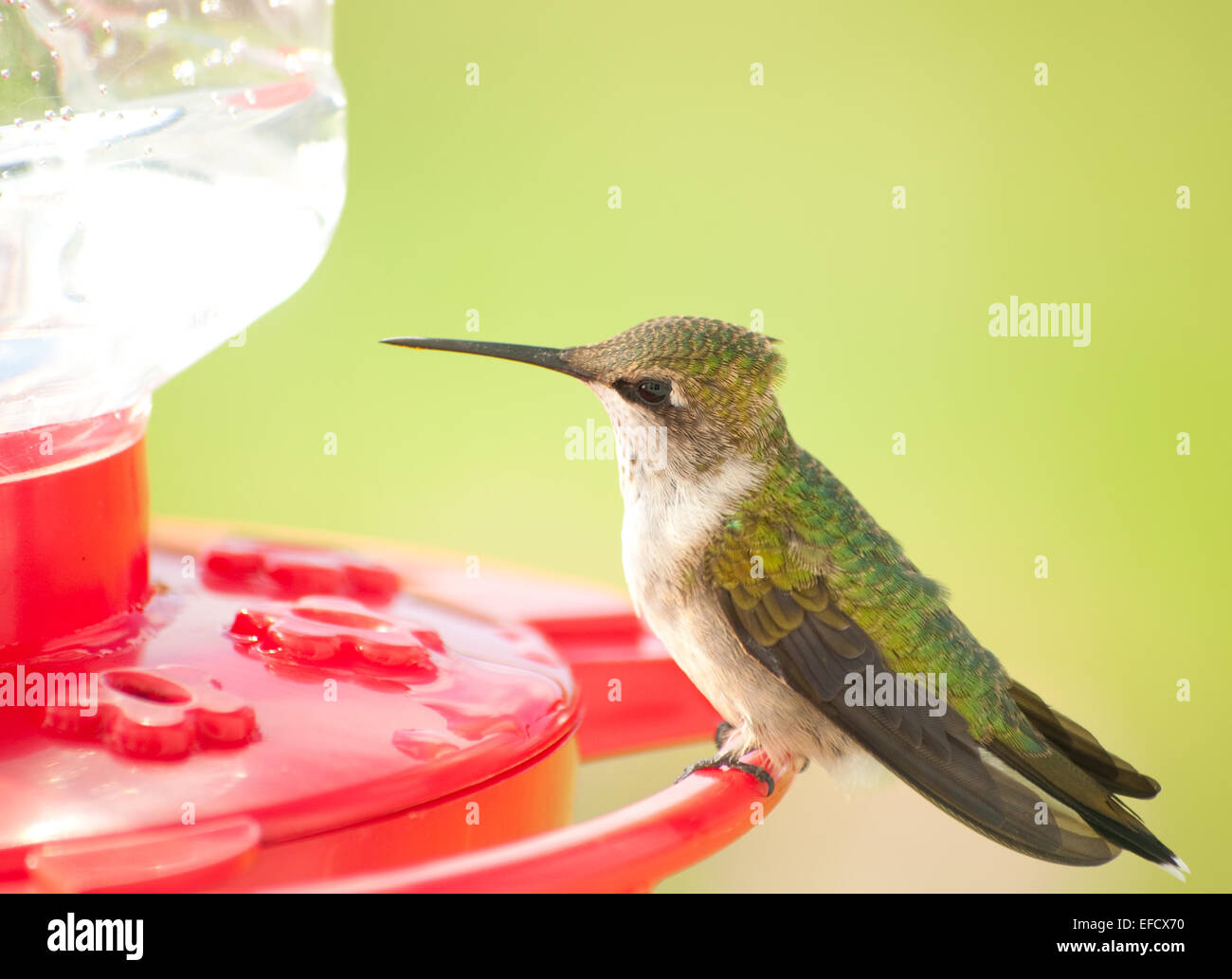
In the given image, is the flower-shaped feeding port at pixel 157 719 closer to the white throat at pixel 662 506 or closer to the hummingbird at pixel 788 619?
the hummingbird at pixel 788 619

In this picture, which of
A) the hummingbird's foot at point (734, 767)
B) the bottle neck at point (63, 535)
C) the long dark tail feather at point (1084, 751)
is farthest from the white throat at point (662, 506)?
the bottle neck at point (63, 535)

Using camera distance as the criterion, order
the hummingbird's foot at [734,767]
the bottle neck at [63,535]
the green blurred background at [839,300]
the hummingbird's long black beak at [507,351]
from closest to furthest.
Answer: the bottle neck at [63,535] → the hummingbird's foot at [734,767] → the hummingbird's long black beak at [507,351] → the green blurred background at [839,300]

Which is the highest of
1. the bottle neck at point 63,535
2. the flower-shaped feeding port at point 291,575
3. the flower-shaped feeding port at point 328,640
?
the bottle neck at point 63,535

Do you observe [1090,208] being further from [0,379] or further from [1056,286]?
[0,379]

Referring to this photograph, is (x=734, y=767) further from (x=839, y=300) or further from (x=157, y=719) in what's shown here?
(x=839, y=300)

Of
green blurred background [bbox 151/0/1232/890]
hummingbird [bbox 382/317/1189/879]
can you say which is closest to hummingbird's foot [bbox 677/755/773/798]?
hummingbird [bbox 382/317/1189/879]

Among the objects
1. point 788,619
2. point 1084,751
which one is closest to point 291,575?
point 788,619
